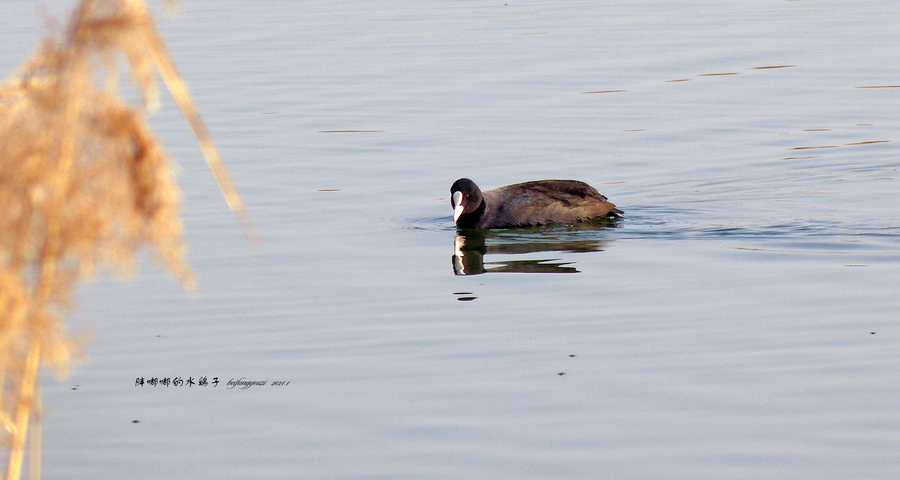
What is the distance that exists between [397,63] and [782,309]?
437 inches

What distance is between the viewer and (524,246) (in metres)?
10.9

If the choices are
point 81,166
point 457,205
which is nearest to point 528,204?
point 457,205

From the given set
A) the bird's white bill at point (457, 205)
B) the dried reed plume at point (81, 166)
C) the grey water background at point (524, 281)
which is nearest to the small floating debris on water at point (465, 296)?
the grey water background at point (524, 281)

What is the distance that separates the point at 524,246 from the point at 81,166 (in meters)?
8.09

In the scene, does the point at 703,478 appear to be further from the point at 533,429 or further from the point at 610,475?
the point at 533,429

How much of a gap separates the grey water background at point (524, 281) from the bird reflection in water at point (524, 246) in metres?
0.06

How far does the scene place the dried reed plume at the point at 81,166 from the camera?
Result: 9.31ft

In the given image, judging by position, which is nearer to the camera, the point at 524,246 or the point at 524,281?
the point at 524,281

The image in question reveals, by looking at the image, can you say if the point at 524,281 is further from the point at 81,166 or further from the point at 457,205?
the point at 81,166

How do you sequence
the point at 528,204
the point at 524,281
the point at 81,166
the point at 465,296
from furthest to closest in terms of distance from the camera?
1. the point at 528,204
2. the point at 524,281
3. the point at 465,296
4. the point at 81,166

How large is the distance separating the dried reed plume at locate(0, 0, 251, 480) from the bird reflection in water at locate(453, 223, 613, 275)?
6.71m

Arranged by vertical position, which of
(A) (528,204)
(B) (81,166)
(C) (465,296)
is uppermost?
(A) (528,204)

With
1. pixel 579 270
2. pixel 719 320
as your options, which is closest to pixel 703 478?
pixel 719 320

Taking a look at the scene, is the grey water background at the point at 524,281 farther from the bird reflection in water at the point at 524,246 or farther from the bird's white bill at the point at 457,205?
the bird's white bill at the point at 457,205
